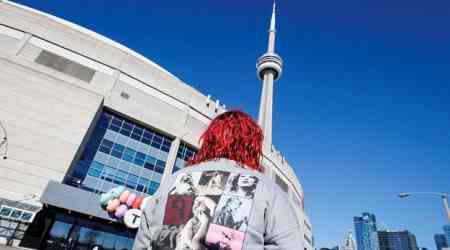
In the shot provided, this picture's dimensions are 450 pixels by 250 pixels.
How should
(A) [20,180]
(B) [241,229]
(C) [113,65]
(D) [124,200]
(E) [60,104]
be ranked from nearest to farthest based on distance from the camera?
(B) [241,229] → (D) [124,200] → (A) [20,180] → (E) [60,104] → (C) [113,65]

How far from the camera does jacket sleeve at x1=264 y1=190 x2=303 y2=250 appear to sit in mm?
1312

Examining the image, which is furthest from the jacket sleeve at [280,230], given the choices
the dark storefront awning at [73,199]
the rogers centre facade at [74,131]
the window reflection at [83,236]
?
the window reflection at [83,236]

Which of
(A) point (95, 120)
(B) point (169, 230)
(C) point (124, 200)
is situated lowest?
(B) point (169, 230)

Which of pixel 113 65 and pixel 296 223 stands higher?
pixel 113 65

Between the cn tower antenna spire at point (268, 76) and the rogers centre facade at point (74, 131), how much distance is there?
1945 cm

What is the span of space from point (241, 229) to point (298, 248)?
14.1 inches

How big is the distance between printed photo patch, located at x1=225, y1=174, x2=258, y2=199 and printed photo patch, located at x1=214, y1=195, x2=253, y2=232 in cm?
3

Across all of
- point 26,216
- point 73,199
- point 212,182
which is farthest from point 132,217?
point 212,182

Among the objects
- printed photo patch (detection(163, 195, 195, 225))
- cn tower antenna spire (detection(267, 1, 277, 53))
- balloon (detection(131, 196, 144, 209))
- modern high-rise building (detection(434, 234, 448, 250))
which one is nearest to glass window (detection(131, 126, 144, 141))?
balloon (detection(131, 196, 144, 209))

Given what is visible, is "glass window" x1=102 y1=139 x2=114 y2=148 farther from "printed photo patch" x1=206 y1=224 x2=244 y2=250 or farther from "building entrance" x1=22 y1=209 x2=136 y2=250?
"printed photo patch" x1=206 y1=224 x2=244 y2=250

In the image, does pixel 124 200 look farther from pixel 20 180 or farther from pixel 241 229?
pixel 241 229

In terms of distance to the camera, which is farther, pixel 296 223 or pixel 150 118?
pixel 150 118

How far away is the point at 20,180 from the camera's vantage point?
16328mm

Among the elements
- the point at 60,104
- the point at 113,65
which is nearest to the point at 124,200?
the point at 60,104
